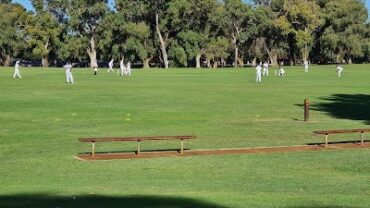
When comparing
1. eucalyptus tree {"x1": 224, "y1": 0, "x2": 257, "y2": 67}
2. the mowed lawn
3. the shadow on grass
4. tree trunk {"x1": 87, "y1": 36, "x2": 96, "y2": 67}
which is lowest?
the mowed lawn

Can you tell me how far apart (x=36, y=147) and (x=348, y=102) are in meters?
24.0

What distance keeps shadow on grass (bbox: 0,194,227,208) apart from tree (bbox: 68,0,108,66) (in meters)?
113

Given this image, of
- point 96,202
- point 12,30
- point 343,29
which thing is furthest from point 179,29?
point 96,202

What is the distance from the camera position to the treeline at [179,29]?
4749 inches

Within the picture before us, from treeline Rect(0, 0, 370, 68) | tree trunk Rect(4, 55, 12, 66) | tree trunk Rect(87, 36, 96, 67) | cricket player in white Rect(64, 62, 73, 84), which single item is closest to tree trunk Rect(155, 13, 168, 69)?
treeline Rect(0, 0, 370, 68)

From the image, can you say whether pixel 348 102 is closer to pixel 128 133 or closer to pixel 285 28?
pixel 128 133

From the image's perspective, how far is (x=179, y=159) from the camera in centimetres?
1786

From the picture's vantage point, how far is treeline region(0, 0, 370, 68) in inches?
4749

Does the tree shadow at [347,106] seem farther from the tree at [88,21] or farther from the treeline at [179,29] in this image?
the tree at [88,21]

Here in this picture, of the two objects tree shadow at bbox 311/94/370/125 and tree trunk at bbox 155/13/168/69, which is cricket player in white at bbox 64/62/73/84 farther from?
tree trunk at bbox 155/13/168/69

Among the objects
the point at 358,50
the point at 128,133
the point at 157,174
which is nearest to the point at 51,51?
the point at 358,50

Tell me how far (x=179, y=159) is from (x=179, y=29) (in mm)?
107966

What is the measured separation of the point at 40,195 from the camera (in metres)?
11.4

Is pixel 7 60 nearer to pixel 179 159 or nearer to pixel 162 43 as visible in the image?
pixel 162 43
